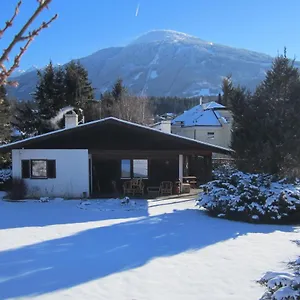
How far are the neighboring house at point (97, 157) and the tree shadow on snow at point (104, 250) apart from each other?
6.81 m

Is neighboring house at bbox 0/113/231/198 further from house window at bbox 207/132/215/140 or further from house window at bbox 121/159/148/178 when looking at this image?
house window at bbox 207/132/215/140

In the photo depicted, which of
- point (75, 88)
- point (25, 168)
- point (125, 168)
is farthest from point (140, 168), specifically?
point (75, 88)

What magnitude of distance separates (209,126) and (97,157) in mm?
20649

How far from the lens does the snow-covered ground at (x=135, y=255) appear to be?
20.8 ft

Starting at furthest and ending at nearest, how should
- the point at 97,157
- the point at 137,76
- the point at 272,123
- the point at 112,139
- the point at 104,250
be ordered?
the point at 137,76 → the point at 97,157 → the point at 112,139 → the point at 272,123 → the point at 104,250

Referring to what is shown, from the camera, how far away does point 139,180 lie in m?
20.3

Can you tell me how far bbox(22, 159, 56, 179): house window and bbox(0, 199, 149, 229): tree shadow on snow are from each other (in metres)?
1.93

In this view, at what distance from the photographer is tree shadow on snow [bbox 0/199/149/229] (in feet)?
42.1

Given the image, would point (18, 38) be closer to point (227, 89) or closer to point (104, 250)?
point (104, 250)

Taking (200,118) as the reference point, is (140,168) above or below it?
below

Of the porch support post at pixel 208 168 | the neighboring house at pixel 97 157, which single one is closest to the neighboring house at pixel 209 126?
the porch support post at pixel 208 168

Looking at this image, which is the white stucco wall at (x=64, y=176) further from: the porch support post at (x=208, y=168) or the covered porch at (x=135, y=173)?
the porch support post at (x=208, y=168)

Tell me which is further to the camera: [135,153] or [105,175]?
[105,175]

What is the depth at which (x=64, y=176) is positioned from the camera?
19.0m
